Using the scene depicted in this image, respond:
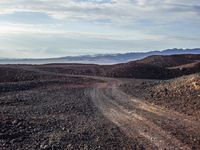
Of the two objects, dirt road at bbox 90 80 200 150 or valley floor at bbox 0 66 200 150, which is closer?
valley floor at bbox 0 66 200 150

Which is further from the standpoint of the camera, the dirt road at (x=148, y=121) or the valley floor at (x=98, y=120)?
the dirt road at (x=148, y=121)

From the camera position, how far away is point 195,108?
2595cm

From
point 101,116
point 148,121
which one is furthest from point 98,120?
point 148,121

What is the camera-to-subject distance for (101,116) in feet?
80.4

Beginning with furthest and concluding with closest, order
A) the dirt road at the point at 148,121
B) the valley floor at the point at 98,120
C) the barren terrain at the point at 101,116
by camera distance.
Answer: the dirt road at the point at 148,121
the barren terrain at the point at 101,116
the valley floor at the point at 98,120

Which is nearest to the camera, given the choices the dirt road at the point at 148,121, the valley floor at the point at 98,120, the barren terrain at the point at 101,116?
the valley floor at the point at 98,120

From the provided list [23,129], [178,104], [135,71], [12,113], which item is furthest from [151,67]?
[23,129]

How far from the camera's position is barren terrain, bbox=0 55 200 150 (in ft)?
58.5

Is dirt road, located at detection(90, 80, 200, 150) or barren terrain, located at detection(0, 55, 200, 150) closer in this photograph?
barren terrain, located at detection(0, 55, 200, 150)

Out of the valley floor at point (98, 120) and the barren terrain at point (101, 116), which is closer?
the valley floor at point (98, 120)

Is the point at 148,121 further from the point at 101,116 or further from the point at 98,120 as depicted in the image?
the point at 101,116

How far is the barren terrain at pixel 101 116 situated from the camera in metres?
17.8

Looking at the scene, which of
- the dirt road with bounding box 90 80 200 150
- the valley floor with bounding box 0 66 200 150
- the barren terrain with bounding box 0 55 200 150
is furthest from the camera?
the dirt road with bounding box 90 80 200 150

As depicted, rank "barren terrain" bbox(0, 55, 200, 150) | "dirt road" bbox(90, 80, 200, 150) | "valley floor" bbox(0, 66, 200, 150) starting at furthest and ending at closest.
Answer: "dirt road" bbox(90, 80, 200, 150) → "barren terrain" bbox(0, 55, 200, 150) → "valley floor" bbox(0, 66, 200, 150)
